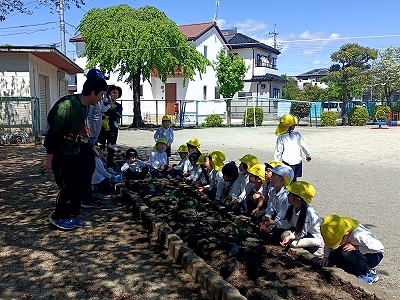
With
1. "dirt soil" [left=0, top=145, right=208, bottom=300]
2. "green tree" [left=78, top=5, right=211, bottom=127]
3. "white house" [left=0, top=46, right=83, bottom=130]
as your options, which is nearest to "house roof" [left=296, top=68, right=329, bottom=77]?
"green tree" [left=78, top=5, right=211, bottom=127]

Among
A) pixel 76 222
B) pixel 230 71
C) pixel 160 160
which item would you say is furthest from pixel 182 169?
pixel 230 71

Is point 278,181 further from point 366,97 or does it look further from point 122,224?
point 366,97

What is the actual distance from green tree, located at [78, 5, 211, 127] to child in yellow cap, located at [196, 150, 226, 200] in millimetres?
14690

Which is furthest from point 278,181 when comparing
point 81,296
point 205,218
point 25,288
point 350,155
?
point 350,155

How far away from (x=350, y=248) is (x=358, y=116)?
26.5m

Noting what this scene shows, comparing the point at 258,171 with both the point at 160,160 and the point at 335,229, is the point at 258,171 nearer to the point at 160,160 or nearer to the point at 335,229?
the point at 335,229

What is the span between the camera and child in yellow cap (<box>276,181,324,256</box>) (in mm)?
3615

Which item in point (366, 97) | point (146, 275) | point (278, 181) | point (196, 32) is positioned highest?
point (196, 32)

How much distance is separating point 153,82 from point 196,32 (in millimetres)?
5849

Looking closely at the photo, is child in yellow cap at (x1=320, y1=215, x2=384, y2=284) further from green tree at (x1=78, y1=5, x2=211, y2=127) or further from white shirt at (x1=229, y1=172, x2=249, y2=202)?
green tree at (x1=78, y1=5, x2=211, y2=127)

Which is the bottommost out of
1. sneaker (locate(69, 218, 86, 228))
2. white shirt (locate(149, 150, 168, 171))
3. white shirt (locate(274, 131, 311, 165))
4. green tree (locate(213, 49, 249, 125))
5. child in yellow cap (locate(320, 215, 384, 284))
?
sneaker (locate(69, 218, 86, 228))

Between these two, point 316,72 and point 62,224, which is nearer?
point 62,224

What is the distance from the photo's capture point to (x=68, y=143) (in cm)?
416

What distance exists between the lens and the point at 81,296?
3.00 meters
